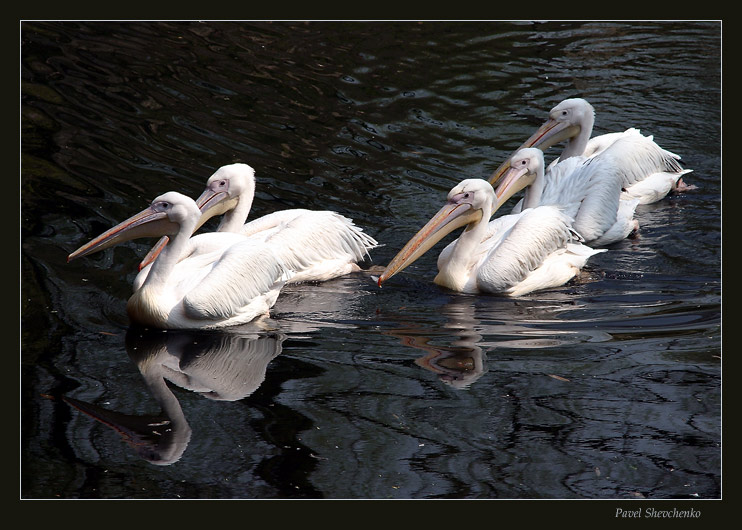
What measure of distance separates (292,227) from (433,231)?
1.01 metres

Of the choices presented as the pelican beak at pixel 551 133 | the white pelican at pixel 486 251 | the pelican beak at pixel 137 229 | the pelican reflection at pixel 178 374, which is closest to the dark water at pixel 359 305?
the pelican reflection at pixel 178 374

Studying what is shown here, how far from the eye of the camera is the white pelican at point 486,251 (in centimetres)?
673

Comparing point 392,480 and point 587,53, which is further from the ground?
point 587,53

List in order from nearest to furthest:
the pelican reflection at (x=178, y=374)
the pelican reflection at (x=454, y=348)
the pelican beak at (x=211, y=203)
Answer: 1. the pelican reflection at (x=178, y=374)
2. the pelican reflection at (x=454, y=348)
3. the pelican beak at (x=211, y=203)

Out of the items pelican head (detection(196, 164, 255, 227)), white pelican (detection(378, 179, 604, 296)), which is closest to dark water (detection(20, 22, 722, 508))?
white pelican (detection(378, 179, 604, 296))

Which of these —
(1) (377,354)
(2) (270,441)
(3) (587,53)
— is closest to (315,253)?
(1) (377,354)

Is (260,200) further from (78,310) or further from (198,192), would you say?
(78,310)

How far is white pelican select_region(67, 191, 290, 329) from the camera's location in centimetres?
602

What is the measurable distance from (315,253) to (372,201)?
1.68 meters

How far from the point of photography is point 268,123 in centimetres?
1005

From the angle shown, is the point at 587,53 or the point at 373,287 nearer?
the point at 373,287

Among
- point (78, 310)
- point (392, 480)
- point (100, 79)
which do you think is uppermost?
point (100, 79)

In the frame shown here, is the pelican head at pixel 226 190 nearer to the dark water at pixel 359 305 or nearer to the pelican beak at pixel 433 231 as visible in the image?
the dark water at pixel 359 305

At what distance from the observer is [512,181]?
757 centimetres
